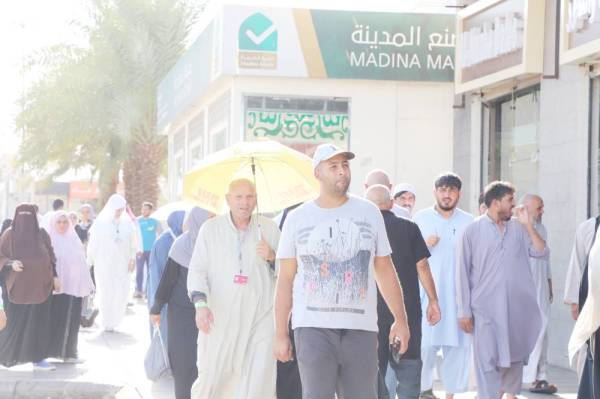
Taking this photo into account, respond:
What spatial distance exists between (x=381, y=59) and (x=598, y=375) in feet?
38.1

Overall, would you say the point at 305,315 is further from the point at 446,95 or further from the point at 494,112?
the point at 446,95

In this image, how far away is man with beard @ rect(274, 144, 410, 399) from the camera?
21.6 feet

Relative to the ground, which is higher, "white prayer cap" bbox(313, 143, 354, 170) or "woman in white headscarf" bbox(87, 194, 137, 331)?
"white prayer cap" bbox(313, 143, 354, 170)

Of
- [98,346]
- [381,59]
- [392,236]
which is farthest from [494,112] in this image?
[392,236]

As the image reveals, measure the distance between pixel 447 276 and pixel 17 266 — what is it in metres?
4.58

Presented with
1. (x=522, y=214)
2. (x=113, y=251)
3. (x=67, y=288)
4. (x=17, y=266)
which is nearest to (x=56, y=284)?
(x=17, y=266)

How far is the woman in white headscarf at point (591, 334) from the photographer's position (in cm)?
637

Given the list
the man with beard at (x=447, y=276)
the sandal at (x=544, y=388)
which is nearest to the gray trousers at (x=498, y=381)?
the man with beard at (x=447, y=276)

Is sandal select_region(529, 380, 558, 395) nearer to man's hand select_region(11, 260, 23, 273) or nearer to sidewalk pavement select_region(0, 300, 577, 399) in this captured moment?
sidewalk pavement select_region(0, 300, 577, 399)

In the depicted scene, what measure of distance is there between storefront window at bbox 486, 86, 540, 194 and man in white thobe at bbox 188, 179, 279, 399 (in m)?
6.94

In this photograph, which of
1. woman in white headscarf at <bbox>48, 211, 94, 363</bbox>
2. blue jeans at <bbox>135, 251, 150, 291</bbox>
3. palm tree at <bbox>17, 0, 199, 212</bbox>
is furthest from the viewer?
palm tree at <bbox>17, 0, 199, 212</bbox>

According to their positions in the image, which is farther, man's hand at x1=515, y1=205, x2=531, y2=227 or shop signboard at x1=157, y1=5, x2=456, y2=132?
shop signboard at x1=157, y1=5, x2=456, y2=132

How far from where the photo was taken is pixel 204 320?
24.3 ft

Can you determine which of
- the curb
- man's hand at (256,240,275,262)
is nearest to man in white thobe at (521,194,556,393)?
the curb
